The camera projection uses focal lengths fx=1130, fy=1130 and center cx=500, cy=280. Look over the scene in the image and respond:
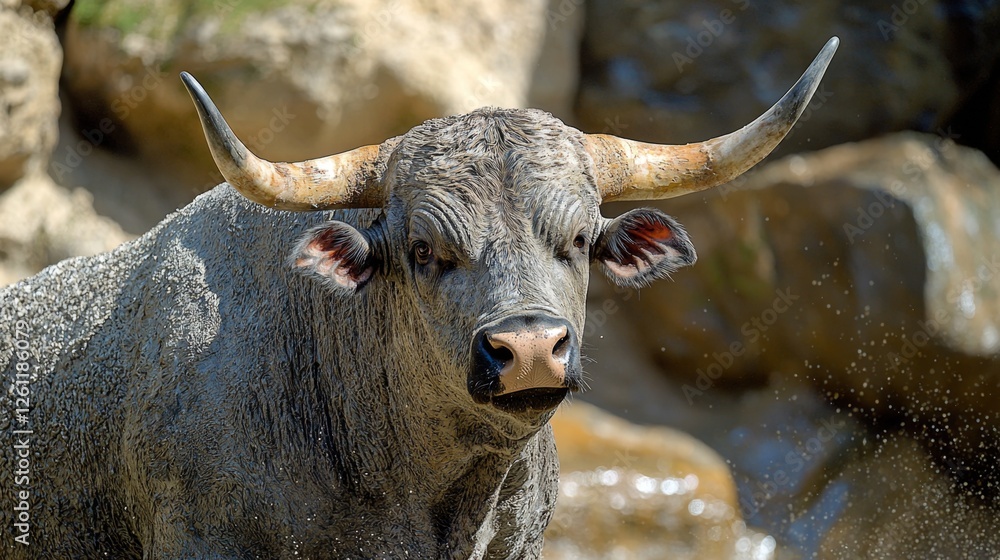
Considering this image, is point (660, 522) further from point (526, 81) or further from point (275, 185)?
point (275, 185)

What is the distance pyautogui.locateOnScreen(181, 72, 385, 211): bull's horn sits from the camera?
174 inches

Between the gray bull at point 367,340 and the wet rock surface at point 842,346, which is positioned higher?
the gray bull at point 367,340

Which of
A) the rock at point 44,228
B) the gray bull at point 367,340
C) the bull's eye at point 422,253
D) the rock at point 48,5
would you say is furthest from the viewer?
the rock at point 48,5

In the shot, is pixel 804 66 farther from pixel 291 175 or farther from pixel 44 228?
pixel 291 175

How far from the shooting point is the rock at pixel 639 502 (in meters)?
10.5

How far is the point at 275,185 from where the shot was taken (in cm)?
478

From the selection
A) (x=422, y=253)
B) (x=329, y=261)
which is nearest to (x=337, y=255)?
(x=329, y=261)

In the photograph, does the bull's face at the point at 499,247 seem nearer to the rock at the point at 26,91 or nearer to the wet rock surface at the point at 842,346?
the rock at the point at 26,91

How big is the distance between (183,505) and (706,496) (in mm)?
6834
